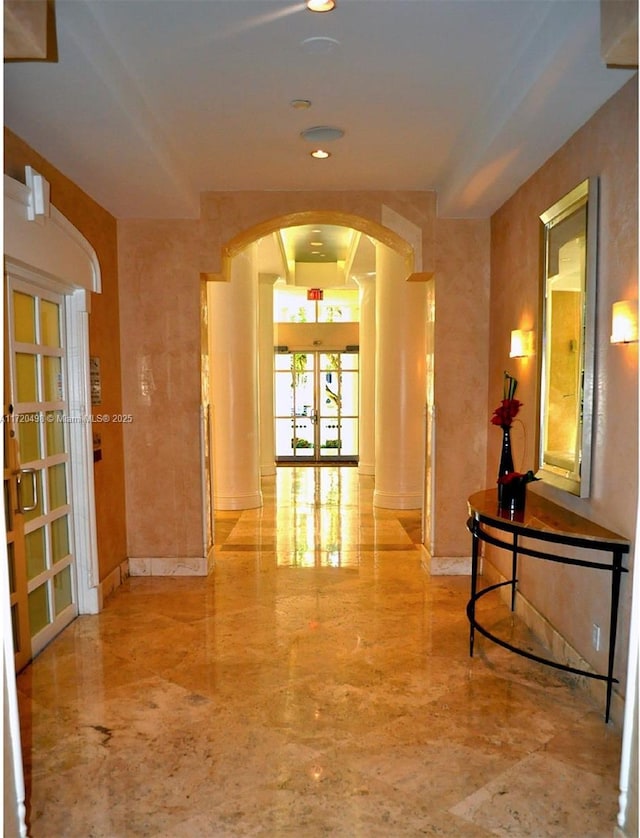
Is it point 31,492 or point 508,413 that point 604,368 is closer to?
point 508,413

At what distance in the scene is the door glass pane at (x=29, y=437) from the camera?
3348mm

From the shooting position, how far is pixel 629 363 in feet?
8.46

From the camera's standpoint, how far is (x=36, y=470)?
3.51 meters

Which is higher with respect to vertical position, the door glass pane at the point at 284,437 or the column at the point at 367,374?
the column at the point at 367,374

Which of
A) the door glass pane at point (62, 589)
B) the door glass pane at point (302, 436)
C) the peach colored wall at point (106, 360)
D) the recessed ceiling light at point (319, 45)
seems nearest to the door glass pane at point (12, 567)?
the door glass pane at point (62, 589)

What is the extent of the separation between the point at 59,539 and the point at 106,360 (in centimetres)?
140

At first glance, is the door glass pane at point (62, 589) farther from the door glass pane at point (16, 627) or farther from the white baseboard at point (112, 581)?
Result: the door glass pane at point (16, 627)

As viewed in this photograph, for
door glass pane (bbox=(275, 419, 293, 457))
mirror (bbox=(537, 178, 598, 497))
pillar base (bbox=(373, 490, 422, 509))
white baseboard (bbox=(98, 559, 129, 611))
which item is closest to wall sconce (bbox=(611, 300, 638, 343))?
mirror (bbox=(537, 178, 598, 497))

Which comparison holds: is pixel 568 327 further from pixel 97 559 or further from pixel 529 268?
pixel 97 559

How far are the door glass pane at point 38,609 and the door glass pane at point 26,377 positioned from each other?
1187 millimetres

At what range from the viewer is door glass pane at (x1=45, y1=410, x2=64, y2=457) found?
146 inches

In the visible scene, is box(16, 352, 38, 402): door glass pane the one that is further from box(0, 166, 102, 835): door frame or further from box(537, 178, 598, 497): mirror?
box(537, 178, 598, 497): mirror

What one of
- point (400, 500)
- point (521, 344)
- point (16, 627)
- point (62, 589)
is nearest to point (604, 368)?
point (521, 344)

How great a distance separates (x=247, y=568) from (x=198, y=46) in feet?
12.8
